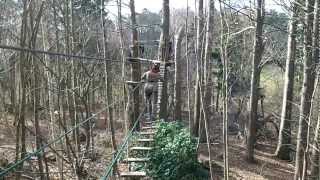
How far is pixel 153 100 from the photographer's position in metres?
12.9

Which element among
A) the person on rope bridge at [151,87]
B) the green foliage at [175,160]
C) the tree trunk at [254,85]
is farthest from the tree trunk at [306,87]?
the tree trunk at [254,85]

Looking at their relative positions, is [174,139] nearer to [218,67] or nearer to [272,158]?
[272,158]

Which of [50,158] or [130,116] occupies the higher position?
[130,116]

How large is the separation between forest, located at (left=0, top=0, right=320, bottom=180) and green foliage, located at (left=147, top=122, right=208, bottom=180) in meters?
0.02

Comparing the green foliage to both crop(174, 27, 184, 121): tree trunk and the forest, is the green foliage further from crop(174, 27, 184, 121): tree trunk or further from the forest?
crop(174, 27, 184, 121): tree trunk

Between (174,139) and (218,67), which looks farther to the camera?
(218,67)

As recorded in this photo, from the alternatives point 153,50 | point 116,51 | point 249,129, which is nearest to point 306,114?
point 249,129

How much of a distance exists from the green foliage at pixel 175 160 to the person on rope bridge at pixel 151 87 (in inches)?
92.4

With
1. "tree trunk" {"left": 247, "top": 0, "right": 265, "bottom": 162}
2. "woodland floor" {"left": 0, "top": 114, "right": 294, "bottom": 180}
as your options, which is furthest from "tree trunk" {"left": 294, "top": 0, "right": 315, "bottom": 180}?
"tree trunk" {"left": 247, "top": 0, "right": 265, "bottom": 162}

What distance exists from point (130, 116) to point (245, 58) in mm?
8896

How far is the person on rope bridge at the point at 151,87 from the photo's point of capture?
1228cm

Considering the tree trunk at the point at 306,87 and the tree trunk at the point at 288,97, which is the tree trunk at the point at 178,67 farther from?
the tree trunk at the point at 306,87

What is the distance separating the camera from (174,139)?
33.8 ft

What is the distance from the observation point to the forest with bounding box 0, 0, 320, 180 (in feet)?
23.2
